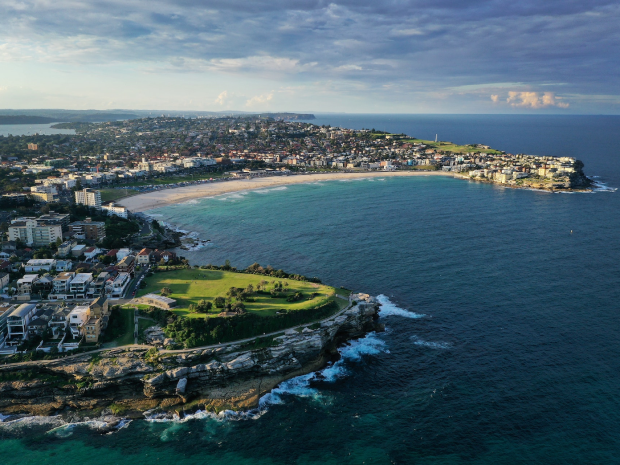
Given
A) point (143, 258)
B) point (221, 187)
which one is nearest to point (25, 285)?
point (143, 258)

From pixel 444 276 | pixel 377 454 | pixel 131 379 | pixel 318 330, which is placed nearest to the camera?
pixel 377 454

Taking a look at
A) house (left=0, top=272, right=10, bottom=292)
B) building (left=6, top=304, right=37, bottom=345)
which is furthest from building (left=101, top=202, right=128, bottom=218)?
building (left=6, top=304, right=37, bottom=345)

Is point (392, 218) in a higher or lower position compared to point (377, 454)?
higher

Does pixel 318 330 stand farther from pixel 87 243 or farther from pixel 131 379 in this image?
pixel 87 243

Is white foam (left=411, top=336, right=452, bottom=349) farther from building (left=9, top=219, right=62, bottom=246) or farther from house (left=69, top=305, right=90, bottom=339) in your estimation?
building (left=9, top=219, right=62, bottom=246)

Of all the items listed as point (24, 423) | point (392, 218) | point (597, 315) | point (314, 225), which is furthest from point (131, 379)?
point (392, 218)

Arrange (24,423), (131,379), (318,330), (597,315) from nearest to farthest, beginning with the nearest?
(24,423), (131,379), (318,330), (597,315)
